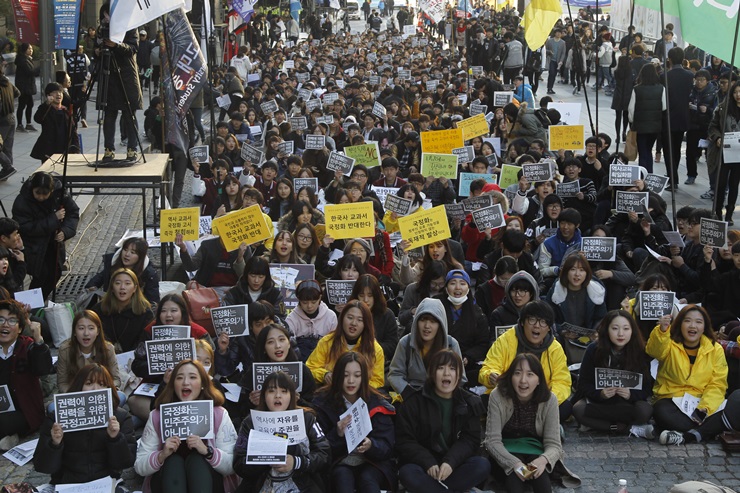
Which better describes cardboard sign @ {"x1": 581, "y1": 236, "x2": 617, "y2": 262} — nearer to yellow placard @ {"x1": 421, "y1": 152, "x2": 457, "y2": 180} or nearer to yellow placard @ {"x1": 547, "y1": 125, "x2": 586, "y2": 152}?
yellow placard @ {"x1": 421, "y1": 152, "x2": 457, "y2": 180}

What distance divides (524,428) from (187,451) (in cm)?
232

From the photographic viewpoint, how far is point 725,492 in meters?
4.47

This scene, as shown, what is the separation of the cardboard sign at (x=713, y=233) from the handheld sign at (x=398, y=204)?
3.77 m

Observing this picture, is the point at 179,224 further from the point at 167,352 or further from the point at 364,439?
the point at 364,439

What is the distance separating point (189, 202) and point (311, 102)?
5.65 metres

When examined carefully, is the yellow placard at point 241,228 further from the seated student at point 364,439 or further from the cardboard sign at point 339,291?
the seated student at point 364,439

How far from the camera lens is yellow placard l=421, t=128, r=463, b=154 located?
16188 mm

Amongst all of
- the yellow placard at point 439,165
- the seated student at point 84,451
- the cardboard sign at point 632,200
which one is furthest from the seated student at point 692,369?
the yellow placard at point 439,165

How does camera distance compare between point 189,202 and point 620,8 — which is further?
point 620,8

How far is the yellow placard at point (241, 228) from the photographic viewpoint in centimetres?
1092

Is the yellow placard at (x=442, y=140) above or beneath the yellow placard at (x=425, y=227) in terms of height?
above

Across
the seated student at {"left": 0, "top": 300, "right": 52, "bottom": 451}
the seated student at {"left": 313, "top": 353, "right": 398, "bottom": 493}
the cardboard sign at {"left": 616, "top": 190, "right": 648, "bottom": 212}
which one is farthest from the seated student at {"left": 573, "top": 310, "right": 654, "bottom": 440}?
the seated student at {"left": 0, "top": 300, "right": 52, "bottom": 451}

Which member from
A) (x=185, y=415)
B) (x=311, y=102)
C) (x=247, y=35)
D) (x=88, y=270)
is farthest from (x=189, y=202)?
(x=247, y=35)

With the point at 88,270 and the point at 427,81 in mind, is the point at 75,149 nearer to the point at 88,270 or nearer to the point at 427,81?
the point at 88,270
